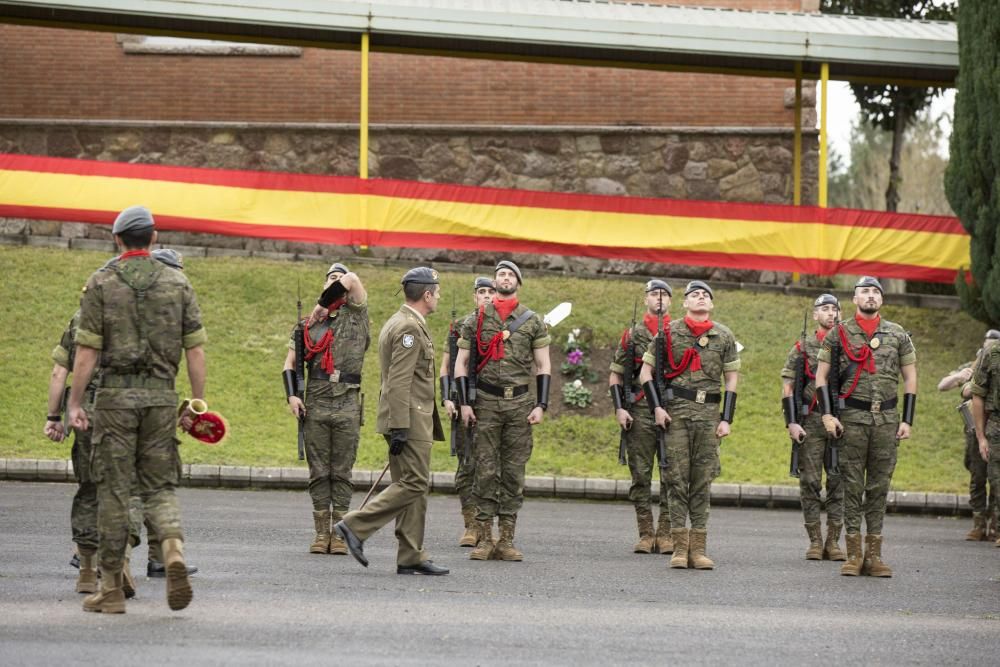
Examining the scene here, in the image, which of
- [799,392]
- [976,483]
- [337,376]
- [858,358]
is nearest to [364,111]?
[976,483]

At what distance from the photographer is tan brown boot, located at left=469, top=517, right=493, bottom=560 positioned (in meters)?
13.2

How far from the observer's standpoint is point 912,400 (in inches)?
526

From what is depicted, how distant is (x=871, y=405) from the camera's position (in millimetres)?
13266

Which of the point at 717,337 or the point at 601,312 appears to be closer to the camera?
the point at 717,337

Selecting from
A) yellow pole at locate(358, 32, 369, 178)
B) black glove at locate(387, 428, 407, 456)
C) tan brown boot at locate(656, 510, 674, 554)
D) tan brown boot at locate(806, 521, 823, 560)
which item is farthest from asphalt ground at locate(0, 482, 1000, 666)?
yellow pole at locate(358, 32, 369, 178)

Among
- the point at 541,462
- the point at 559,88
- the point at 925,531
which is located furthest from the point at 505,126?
the point at 925,531

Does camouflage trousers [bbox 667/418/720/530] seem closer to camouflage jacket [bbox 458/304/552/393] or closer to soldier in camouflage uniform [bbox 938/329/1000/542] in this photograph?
camouflage jacket [bbox 458/304/552/393]

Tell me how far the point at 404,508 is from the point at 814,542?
13.4 ft

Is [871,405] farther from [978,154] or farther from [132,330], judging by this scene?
[978,154]

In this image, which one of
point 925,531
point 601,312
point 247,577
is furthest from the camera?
point 601,312

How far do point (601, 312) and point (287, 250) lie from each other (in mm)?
5976

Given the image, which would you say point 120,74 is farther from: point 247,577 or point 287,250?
point 247,577

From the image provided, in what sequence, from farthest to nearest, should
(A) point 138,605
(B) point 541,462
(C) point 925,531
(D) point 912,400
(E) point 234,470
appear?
(B) point 541,462, (E) point 234,470, (C) point 925,531, (D) point 912,400, (A) point 138,605

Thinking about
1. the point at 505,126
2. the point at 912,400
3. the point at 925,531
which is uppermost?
the point at 505,126
